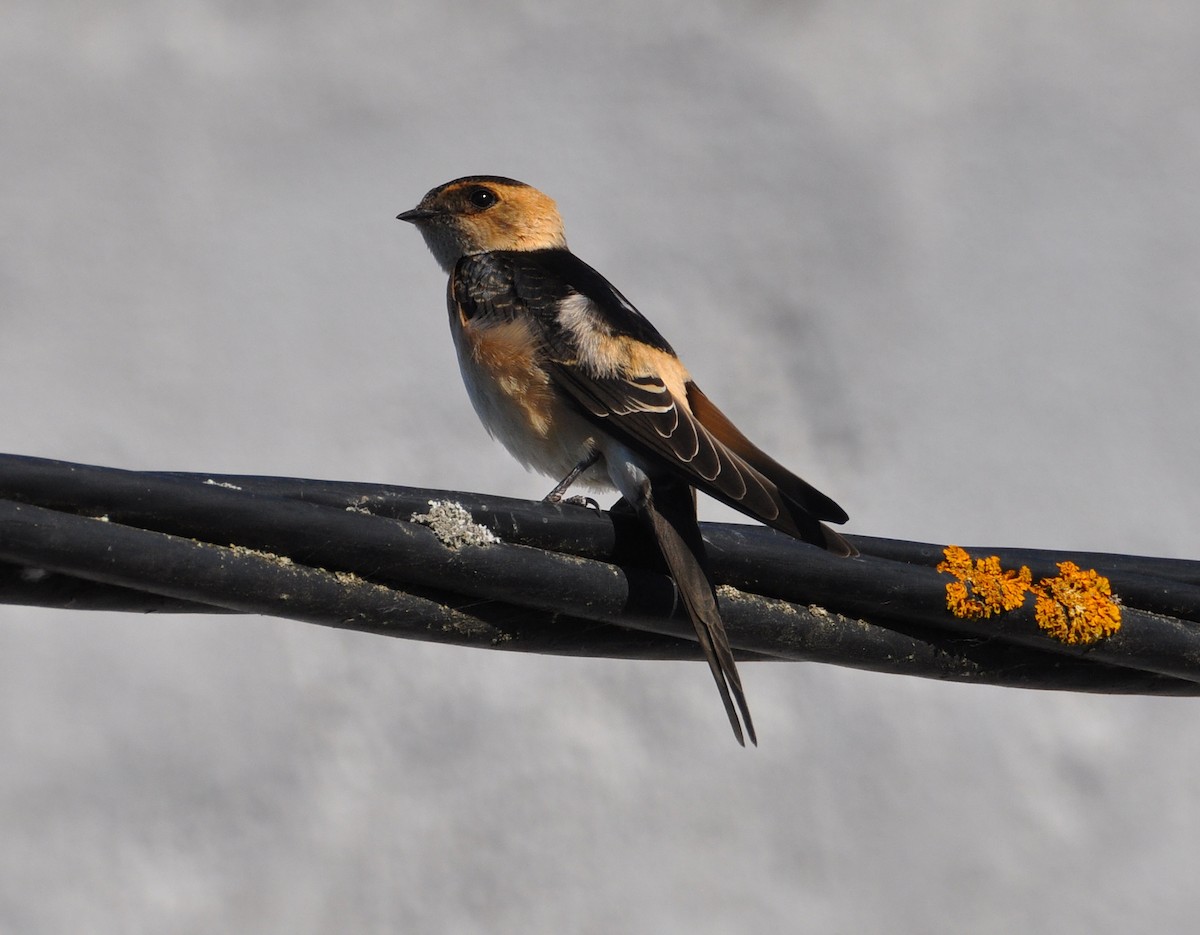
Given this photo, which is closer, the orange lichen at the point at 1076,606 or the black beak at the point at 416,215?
the orange lichen at the point at 1076,606

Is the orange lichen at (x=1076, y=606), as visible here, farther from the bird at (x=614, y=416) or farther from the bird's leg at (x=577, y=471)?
the bird's leg at (x=577, y=471)

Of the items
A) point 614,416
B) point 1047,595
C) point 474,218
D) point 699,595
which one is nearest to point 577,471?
point 614,416

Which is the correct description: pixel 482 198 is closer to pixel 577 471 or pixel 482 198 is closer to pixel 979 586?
pixel 577 471

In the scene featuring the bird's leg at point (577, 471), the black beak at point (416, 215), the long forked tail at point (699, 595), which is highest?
the black beak at point (416, 215)

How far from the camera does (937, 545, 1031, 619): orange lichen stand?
2.21 meters

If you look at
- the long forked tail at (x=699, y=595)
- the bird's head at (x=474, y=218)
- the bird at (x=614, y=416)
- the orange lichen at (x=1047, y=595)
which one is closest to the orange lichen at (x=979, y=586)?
the orange lichen at (x=1047, y=595)

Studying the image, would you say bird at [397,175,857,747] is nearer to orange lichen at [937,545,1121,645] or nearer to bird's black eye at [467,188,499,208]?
orange lichen at [937,545,1121,645]

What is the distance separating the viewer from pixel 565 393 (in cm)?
315

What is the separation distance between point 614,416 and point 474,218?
5.25 feet

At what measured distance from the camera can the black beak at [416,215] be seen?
4.28m

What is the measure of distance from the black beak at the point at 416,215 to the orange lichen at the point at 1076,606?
2487 mm

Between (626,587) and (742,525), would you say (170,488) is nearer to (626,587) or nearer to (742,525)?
(626,587)

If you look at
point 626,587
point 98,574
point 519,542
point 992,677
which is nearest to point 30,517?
point 98,574

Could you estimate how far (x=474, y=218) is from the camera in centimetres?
433
